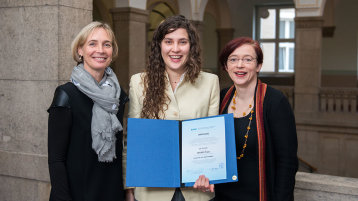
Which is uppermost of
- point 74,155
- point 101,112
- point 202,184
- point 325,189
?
point 101,112

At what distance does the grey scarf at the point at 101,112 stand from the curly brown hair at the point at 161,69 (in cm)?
18

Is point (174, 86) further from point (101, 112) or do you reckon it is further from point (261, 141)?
point (261, 141)

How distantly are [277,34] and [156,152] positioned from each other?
52.8 feet

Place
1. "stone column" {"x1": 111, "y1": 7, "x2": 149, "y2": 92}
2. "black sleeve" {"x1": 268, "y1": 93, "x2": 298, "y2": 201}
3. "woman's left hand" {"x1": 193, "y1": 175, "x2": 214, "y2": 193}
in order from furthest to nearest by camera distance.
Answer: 1. "stone column" {"x1": 111, "y1": 7, "x2": 149, "y2": 92}
2. "black sleeve" {"x1": 268, "y1": 93, "x2": 298, "y2": 201}
3. "woman's left hand" {"x1": 193, "y1": 175, "x2": 214, "y2": 193}

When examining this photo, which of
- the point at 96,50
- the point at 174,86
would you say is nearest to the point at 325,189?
the point at 174,86

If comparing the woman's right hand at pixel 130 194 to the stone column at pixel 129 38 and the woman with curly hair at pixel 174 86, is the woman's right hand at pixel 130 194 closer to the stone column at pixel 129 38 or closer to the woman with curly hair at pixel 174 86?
the woman with curly hair at pixel 174 86

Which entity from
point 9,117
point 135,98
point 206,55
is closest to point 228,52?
point 135,98

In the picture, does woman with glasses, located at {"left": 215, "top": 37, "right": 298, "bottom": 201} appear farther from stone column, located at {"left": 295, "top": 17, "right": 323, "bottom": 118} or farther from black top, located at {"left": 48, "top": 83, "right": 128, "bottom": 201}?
stone column, located at {"left": 295, "top": 17, "right": 323, "bottom": 118}

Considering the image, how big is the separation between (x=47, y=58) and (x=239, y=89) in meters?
1.59

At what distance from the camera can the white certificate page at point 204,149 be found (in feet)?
6.69

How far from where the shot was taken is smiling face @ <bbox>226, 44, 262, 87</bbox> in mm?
2197

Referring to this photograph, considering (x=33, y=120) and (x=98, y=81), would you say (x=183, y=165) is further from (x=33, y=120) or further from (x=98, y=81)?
(x=33, y=120)

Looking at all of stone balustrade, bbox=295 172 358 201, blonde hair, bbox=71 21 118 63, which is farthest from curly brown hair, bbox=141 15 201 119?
stone balustrade, bbox=295 172 358 201

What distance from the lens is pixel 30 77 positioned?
320 cm
